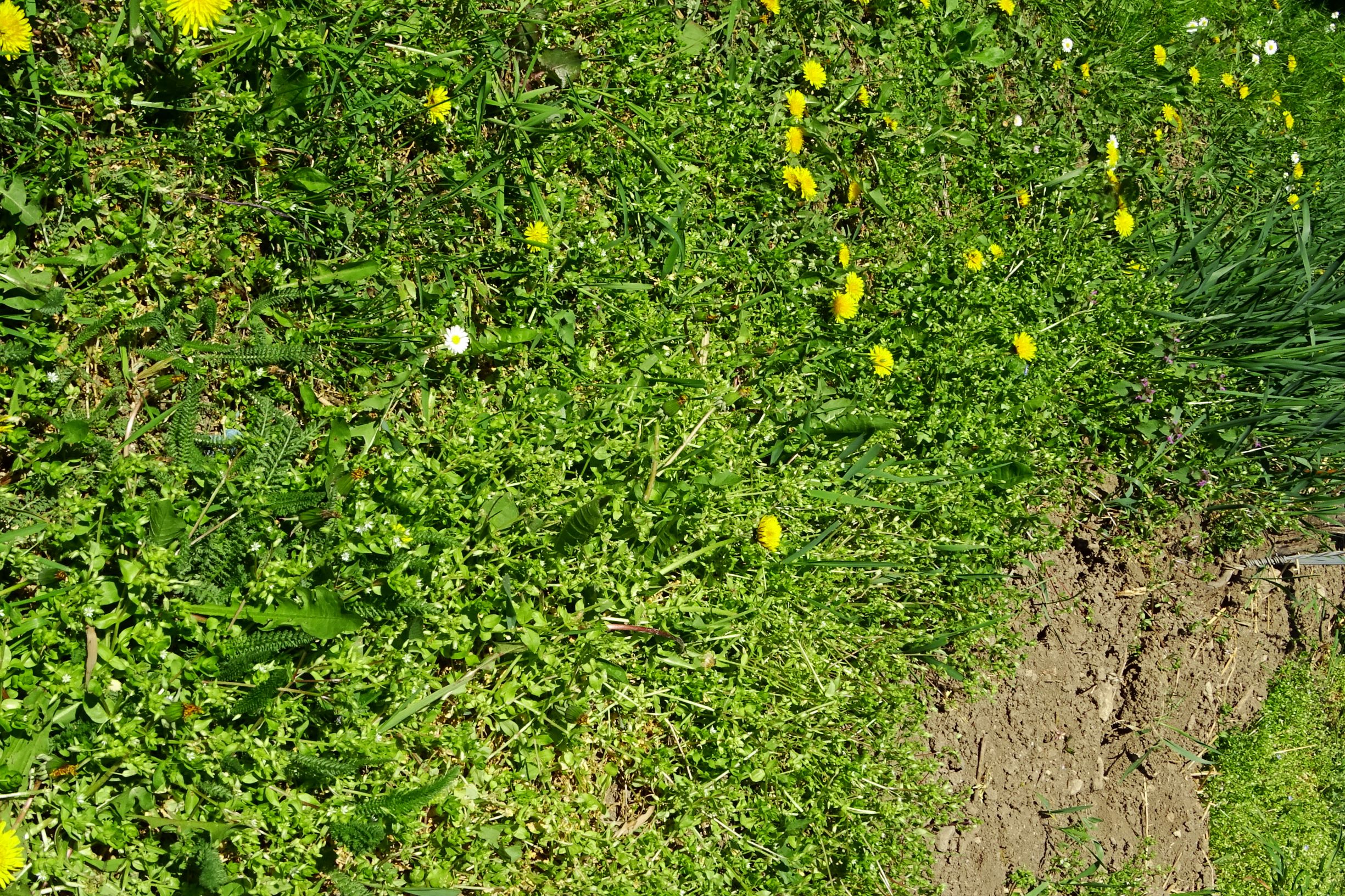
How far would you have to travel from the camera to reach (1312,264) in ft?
12.9

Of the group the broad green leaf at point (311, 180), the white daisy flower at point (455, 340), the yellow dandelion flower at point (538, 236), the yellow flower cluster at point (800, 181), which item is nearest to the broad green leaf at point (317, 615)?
the white daisy flower at point (455, 340)

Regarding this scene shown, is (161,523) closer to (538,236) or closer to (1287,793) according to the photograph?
(538,236)

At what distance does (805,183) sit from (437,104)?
119 cm

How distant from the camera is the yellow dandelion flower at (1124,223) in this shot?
3982 mm

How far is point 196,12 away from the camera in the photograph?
80.6 inches

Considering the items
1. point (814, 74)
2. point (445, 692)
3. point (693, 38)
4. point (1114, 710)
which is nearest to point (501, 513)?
point (445, 692)

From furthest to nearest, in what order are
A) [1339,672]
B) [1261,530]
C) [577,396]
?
[1339,672] < [1261,530] < [577,396]

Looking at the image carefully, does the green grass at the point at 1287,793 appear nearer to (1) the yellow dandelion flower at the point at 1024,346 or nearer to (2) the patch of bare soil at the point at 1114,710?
(2) the patch of bare soil at the point at 1114,710

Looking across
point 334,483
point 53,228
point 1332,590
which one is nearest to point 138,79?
point 53,228

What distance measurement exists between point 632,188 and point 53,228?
142 cm

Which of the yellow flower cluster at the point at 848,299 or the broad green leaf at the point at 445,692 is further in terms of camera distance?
the yellow flower cluster at the point at 848,299

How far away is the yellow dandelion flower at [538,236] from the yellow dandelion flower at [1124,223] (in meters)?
2.54

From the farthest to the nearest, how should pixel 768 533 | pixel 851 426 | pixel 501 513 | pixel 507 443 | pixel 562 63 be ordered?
pixel 851 426
pixel 562 63
pixel 768 533
pixel 507 443
pixel 501 513

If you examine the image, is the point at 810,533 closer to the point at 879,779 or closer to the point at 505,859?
the point at 879,779
